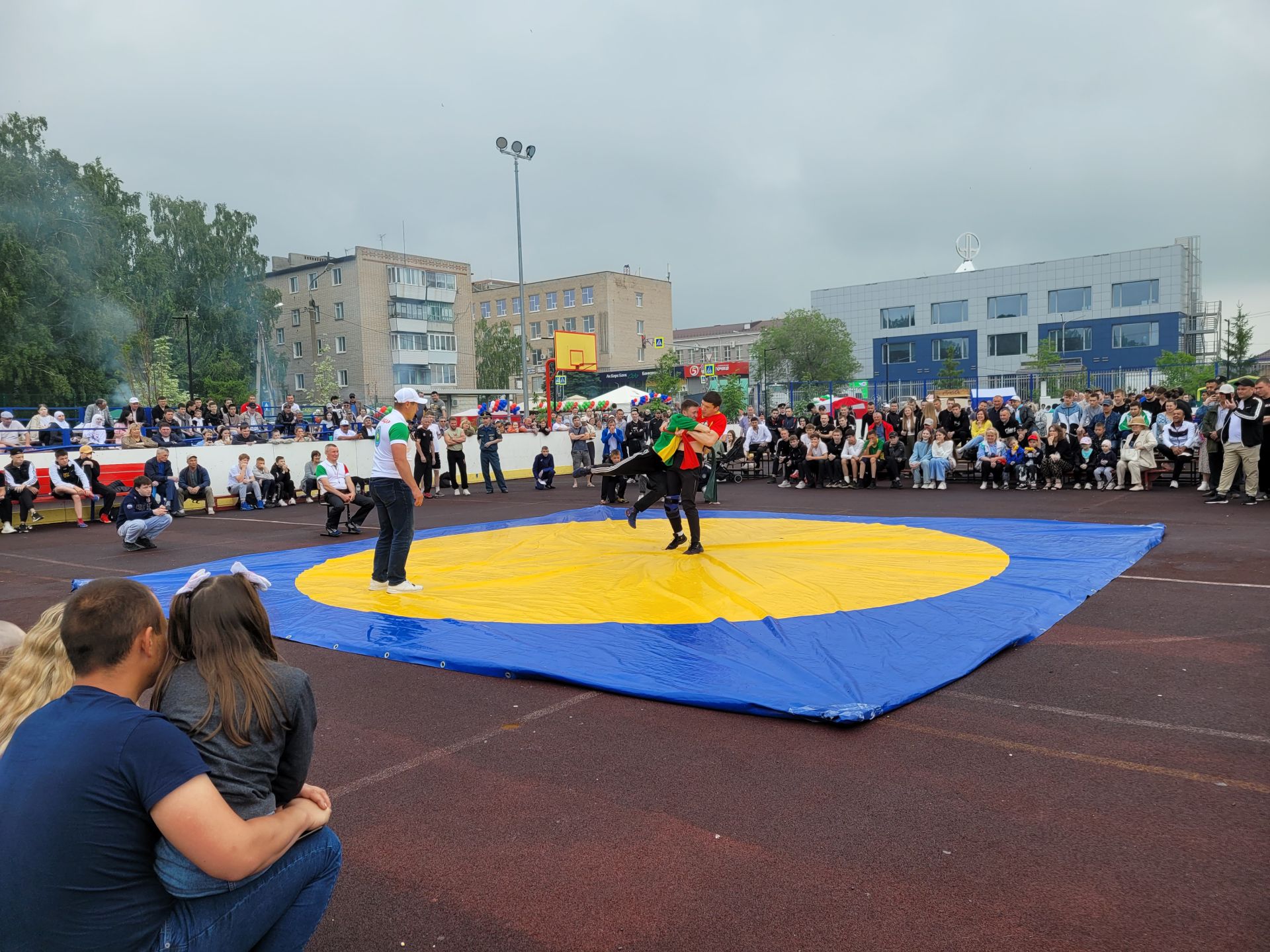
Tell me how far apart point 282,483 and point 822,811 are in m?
17.7

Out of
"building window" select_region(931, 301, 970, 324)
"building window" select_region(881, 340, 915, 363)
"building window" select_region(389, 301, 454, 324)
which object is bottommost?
"building window" select_region(881, 340, 915, 363)

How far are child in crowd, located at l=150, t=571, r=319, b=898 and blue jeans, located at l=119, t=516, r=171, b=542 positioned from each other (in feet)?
37.4

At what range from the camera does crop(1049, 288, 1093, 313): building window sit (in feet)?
188

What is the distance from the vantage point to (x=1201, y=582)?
→ 25.7 feet

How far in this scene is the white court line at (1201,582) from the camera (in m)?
7.60

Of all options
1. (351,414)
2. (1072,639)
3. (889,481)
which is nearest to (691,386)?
(351,414)

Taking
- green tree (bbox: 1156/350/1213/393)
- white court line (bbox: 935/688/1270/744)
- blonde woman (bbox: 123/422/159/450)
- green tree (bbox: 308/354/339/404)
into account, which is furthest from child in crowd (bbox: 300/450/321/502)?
green tree (bbox: 308/354/339/404)

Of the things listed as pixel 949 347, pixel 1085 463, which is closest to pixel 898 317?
pixel 949 347

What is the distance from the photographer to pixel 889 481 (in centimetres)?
1977

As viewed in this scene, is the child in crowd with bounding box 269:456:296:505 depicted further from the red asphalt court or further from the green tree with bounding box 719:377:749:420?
the green tree with bounding box 719:377:749:420

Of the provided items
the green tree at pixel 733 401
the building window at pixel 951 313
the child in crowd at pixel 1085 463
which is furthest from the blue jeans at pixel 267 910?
the building window at pixel 951 313

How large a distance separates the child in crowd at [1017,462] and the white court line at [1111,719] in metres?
13.7

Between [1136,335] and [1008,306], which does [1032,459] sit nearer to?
[1136,335]

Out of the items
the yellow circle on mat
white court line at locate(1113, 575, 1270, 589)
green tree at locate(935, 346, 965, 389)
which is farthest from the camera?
green tree at locate(935, 346, 965, 389)
